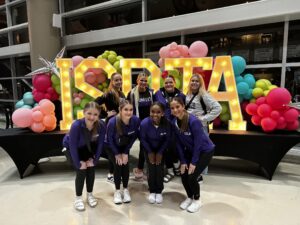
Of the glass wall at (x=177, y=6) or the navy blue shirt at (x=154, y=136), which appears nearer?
the navy blue shirt at (x=154, y=136)

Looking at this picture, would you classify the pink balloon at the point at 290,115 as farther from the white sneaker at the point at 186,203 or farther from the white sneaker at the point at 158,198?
the white sneaker at the point at 158,198

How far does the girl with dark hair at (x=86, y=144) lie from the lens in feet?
8.00

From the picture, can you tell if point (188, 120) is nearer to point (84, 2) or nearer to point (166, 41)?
point (166, 41)

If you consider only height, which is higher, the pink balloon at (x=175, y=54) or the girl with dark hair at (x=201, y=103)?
the pink balloon at (x=175, y=54)

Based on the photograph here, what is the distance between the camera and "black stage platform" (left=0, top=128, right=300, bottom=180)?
3.19 meters

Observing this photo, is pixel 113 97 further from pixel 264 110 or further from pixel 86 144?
pixel 264 110

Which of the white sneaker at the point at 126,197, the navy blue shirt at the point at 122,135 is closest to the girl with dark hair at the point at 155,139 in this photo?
the navy blue shirt at the point at 122,135

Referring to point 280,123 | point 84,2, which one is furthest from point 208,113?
point 84,2

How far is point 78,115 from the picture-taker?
400 centimetres

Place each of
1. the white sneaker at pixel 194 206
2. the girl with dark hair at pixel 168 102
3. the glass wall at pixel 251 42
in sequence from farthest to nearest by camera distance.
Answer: the glass wall at pixel 251 42
the girl with dark hair at pixel 168 102
the white sneaker at pixel 194 206

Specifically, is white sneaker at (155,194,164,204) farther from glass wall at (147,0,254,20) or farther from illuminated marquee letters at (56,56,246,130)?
glass wall at (147,0,254,20)

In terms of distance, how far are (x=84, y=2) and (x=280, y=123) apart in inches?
227

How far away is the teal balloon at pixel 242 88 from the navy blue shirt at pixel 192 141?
4.70 feet

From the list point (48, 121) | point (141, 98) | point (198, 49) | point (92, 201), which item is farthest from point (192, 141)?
point (48, 121)
